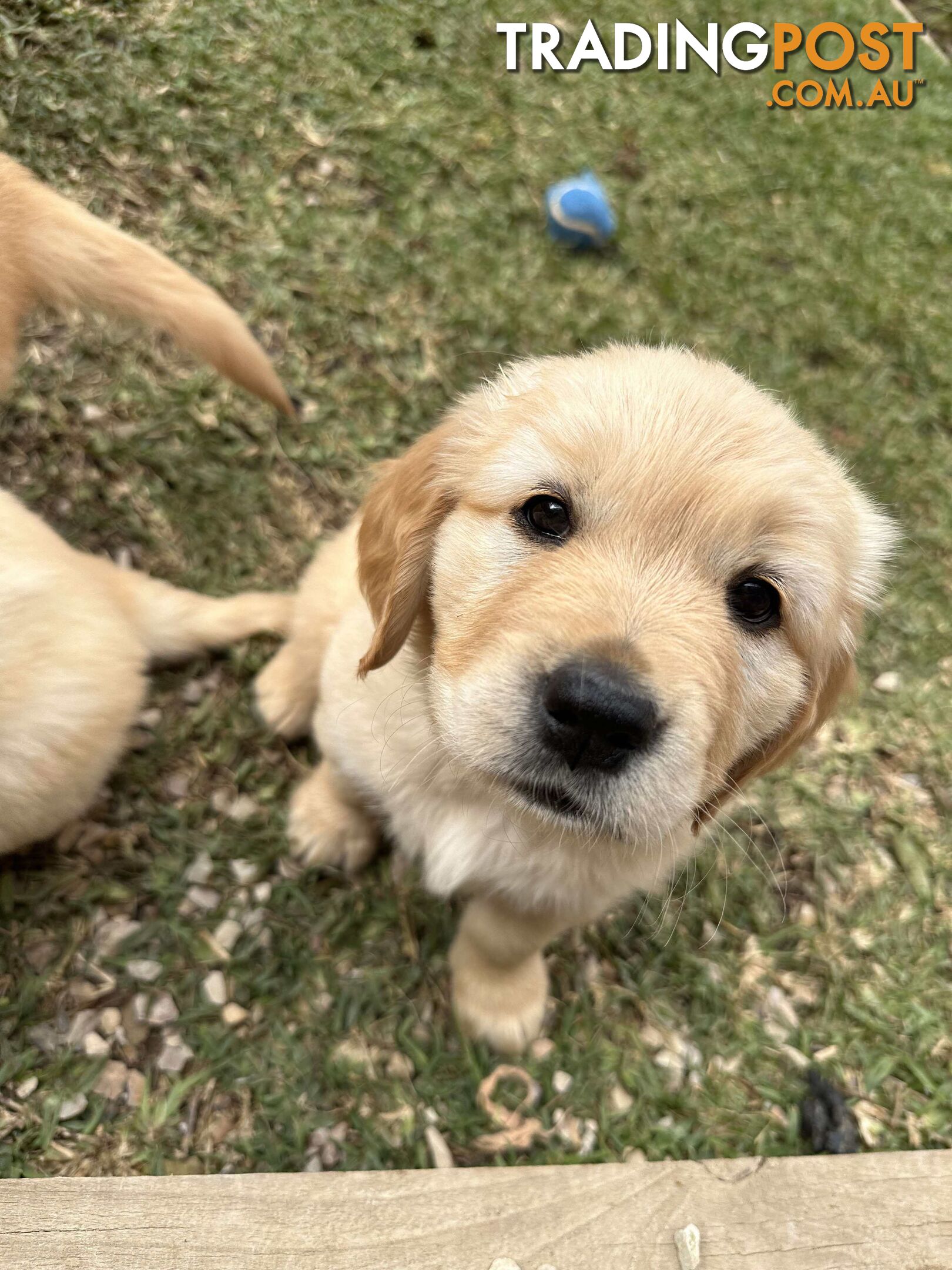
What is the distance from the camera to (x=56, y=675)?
1.71 m

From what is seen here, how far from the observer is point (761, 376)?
3244mm

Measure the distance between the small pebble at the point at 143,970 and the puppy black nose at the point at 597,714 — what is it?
4.65ft

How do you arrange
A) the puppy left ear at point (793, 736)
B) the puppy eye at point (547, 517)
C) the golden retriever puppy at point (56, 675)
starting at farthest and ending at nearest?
the golden retriever puppy at point (56, 675) → the puppy left ear at point (793, 736) → the puppy eye at point (547, 517)

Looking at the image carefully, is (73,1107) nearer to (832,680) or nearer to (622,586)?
(622,586)

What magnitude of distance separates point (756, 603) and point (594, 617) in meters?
0.37

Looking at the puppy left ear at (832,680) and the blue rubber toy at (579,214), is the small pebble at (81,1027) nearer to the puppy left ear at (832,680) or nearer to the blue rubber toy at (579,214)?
the puppy left ear at (832,680)

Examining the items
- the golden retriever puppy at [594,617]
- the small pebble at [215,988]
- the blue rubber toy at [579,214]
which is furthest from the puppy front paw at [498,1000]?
the blue rubber toy at [579,214]

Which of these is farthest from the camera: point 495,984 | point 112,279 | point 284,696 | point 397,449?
point 397,449

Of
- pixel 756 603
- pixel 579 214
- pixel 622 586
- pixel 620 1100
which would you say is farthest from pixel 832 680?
pixel 579 214

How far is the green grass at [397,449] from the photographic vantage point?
82.8 inches

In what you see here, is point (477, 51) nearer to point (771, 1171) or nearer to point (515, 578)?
point (515, 578)

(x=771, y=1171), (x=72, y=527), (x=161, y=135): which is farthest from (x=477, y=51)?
(x=771, y=1171)

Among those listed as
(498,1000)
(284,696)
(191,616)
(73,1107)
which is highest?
(191,616)

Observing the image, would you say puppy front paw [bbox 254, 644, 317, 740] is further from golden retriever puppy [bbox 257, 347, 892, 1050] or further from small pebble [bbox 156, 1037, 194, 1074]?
small pebble [bbox 156, 1037, 194, 1074]
